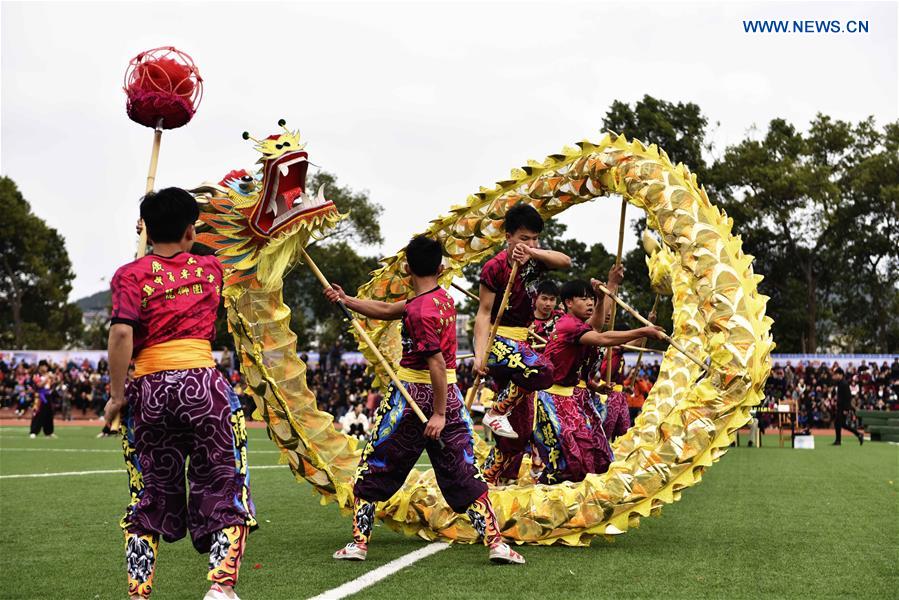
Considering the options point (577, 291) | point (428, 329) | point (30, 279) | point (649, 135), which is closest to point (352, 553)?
point (428, 329)

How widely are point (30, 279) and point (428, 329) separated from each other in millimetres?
56630

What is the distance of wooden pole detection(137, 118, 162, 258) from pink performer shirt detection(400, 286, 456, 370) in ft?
6.00

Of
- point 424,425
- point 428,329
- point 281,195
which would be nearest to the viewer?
point 428,329

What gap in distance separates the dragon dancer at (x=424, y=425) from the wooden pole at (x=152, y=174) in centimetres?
141

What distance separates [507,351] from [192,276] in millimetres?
3563

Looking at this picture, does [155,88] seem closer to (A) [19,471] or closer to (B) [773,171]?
(A) [19,471]

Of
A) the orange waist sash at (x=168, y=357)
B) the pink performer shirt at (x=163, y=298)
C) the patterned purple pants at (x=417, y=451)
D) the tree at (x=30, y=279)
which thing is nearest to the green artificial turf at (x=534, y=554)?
the patterned purple pants at (x=417, y=451)

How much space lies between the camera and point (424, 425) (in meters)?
7.46

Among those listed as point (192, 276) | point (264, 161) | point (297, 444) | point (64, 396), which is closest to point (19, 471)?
point (297, 444)

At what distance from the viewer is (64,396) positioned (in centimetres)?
3888

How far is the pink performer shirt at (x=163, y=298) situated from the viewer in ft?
18.3

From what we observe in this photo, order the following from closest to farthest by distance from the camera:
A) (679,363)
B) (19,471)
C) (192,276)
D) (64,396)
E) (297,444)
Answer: (192,276) < (297,444) < (679,363) < (19,471) < (64,396)

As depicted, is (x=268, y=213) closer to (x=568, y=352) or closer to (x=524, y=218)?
(x=524, y=218)

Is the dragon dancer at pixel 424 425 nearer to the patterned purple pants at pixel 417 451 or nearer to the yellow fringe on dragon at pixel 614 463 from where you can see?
the patterned purple pants at pixel 417 451
